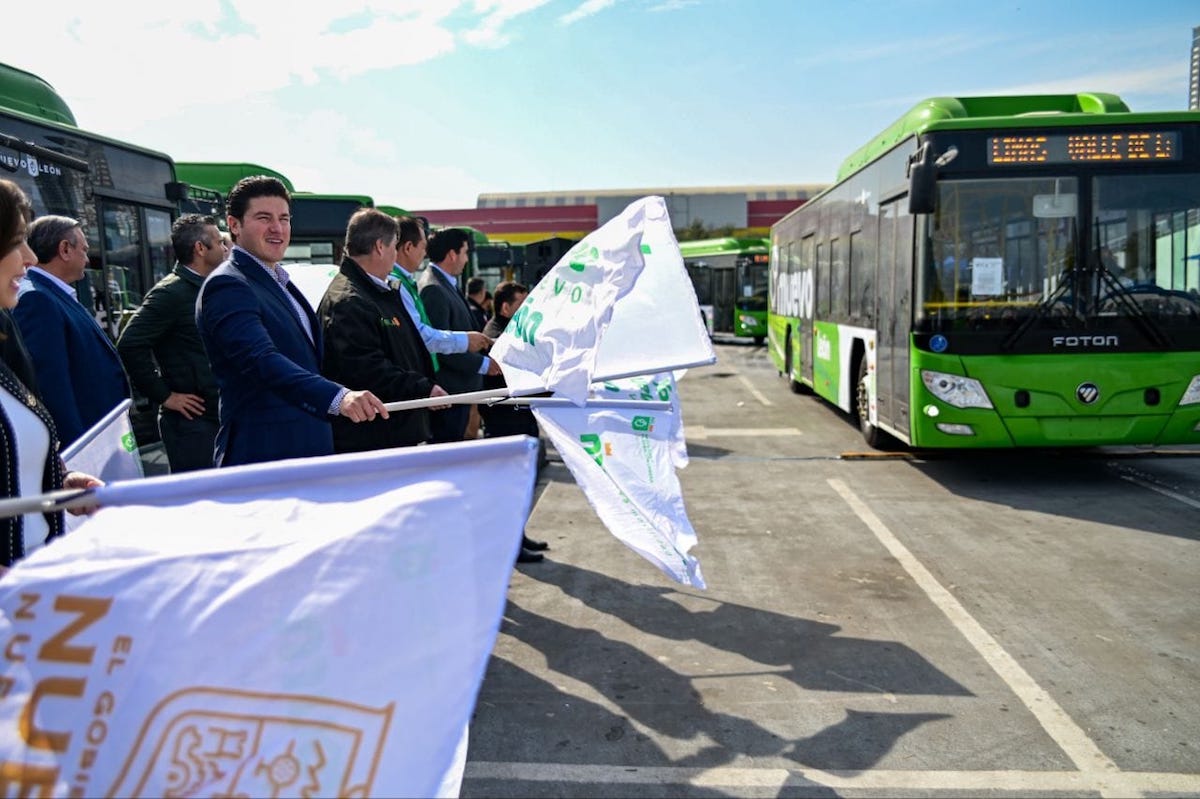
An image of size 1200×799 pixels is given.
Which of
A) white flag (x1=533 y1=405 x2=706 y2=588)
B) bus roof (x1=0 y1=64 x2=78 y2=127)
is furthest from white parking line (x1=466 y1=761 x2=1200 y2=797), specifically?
bus roof (x1=0 y1=64 x2=78 y2=127)

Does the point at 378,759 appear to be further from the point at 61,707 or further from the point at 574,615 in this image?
the point at 574,615

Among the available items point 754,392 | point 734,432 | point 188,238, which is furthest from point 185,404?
point 754,392

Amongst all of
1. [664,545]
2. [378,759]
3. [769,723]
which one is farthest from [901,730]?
[378,759]

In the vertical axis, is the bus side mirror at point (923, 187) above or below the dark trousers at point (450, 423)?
above

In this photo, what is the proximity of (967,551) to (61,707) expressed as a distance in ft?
19.4

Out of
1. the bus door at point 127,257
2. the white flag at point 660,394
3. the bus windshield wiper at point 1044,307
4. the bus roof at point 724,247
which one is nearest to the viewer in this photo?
the white flag at point 660,394

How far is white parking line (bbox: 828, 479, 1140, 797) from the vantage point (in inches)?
139

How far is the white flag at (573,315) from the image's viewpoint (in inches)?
153

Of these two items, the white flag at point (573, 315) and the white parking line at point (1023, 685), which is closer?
the white parking line at point (1023, 685)

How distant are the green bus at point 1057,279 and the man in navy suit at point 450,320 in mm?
3966

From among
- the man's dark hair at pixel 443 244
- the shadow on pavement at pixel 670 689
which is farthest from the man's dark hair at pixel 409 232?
the shadow on pavement at pixel 670 689

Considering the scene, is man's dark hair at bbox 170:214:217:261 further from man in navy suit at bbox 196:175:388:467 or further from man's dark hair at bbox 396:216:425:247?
man in navy suit at bbox 196:175:388:467

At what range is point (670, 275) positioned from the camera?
4.46m

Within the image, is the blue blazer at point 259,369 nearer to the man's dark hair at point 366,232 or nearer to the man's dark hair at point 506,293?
the man's dark hair at point 366,232
